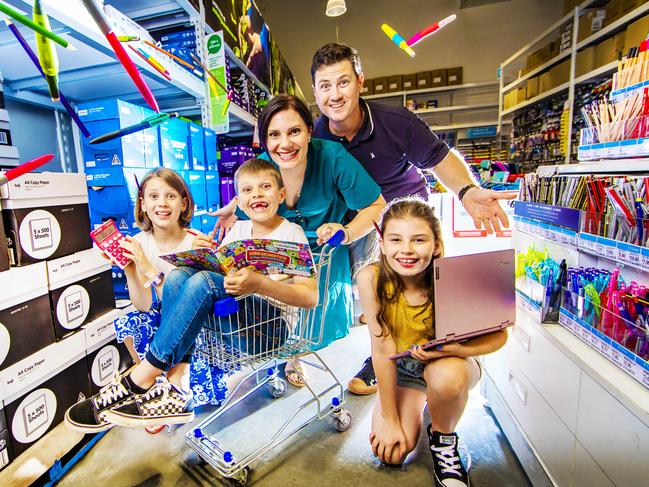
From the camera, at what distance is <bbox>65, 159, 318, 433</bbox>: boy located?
3.14 ft

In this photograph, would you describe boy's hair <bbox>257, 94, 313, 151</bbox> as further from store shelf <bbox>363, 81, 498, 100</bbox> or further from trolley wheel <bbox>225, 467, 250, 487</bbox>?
store shelf <bbox>363, 81, 498, 100</bbox>

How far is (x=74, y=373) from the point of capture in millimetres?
1353

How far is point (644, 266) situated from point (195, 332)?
1.16 metres

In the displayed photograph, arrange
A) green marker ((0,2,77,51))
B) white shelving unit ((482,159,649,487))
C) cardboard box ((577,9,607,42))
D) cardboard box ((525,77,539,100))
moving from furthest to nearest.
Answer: cardboard box ((525,77,539,100)) < cardboard box ((577,9,607,42)) < white shelving unit ((482,159,649,487)) < green marker ((0,2,77,51))

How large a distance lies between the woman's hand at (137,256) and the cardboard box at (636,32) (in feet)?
11.4

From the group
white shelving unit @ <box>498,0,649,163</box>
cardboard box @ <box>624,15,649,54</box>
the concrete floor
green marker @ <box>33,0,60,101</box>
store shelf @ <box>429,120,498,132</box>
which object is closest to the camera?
green marker @ <box>33,0,60,101</box>

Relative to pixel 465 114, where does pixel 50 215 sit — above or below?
below

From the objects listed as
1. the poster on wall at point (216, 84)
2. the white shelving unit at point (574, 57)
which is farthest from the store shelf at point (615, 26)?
the poster on wall at point (216, 84)

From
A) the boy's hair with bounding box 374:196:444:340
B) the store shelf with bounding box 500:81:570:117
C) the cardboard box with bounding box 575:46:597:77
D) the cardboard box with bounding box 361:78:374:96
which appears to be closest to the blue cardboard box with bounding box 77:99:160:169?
the boy's hair with bounding box 374:196:444:340

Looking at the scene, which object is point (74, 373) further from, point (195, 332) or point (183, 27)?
point (183, 27)

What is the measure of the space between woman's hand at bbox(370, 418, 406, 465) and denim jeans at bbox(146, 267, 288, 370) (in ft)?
2.19

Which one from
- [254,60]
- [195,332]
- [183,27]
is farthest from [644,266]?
[254,60]

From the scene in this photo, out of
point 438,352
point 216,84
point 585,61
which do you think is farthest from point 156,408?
point 585,61

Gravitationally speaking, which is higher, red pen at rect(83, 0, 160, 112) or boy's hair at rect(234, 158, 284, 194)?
red pen at rect(83, 0, 160, 112)
